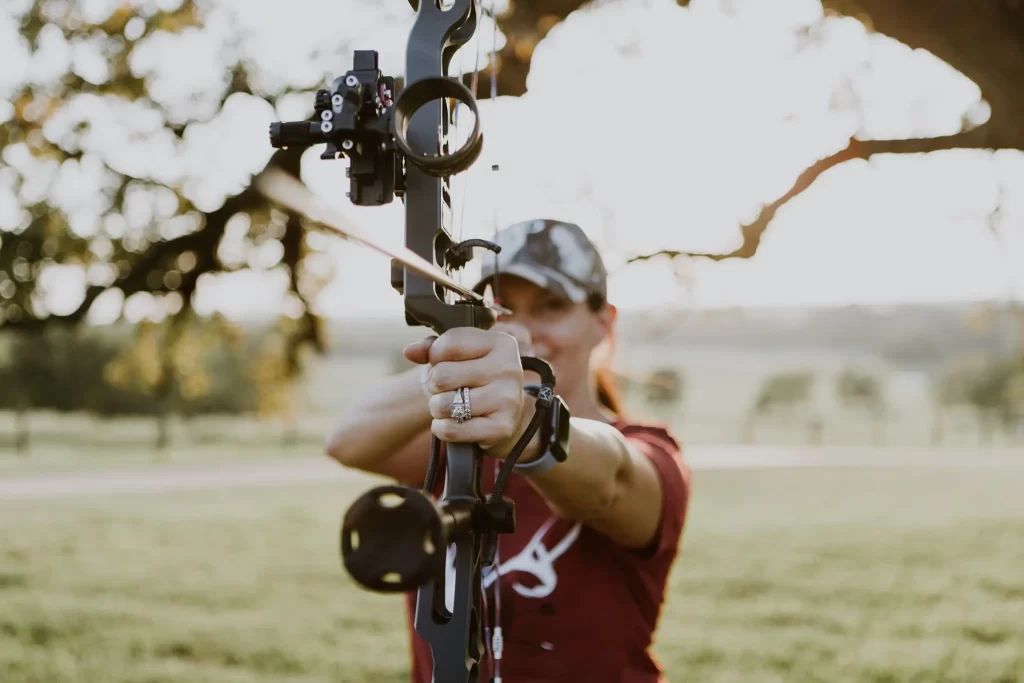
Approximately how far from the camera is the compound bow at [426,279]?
2.92ft

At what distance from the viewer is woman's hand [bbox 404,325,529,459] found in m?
1.17

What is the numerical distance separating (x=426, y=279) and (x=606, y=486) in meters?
0.79

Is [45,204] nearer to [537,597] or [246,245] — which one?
[246,245]

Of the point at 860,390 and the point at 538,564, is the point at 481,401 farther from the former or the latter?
the point at 860,390

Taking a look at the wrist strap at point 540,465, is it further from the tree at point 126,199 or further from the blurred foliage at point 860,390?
the blurred foliage at point 860,390

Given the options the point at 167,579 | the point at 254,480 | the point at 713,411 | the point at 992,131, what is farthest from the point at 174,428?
the point at 992,131

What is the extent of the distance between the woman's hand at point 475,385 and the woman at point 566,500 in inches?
20.8

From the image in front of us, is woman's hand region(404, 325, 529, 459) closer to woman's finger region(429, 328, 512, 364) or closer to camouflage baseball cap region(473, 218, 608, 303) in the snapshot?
woman's finger region(429, 328, 512, 364)

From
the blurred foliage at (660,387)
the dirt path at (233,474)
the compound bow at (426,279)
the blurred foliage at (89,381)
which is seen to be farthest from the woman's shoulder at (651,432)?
the blurred foliage at (89,381)

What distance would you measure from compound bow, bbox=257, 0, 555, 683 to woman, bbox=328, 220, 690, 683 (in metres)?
0.47

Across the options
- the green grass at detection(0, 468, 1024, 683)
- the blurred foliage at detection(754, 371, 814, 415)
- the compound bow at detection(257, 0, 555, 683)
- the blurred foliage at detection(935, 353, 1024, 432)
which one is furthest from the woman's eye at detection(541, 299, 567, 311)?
the blurred foliage at detection(754, 371, 814, 415)

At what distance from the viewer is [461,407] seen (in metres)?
1.16

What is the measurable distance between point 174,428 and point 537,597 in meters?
42.5

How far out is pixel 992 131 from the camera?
5.02 metres
